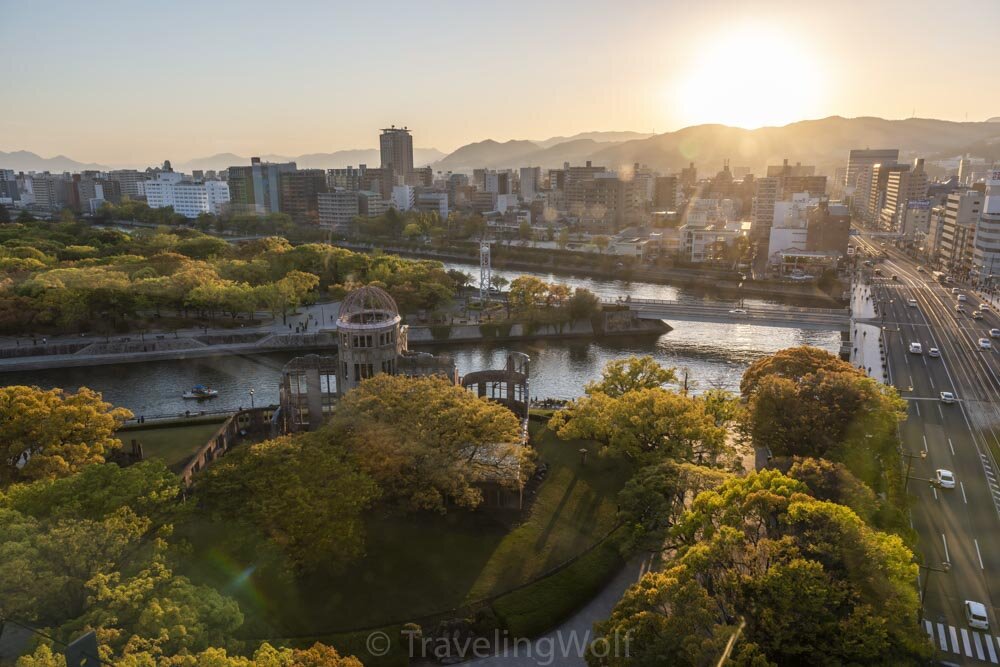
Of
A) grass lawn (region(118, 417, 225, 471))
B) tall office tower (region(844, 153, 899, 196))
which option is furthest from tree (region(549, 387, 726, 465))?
tall office tower (region(844, 153, 899, 196))

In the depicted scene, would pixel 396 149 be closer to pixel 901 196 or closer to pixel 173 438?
pixel 901 196

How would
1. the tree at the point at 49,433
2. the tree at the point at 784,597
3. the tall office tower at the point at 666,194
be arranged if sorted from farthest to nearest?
the tall office tower at the point at 666,194, the tree at the point at 49,433, the tree at the point at 784,597

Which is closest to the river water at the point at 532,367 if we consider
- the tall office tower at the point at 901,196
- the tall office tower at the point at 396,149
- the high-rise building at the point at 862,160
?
the tall office tower at the point at 901,196

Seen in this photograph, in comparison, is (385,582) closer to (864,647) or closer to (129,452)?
(864,647)

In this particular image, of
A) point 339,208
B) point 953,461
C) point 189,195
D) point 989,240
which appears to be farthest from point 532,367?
point 189,195

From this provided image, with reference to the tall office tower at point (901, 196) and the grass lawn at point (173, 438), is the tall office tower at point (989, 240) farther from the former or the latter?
the grass lawn at point (173, 438)

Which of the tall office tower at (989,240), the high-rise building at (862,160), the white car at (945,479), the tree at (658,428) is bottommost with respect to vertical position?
the white car at (945,479)
